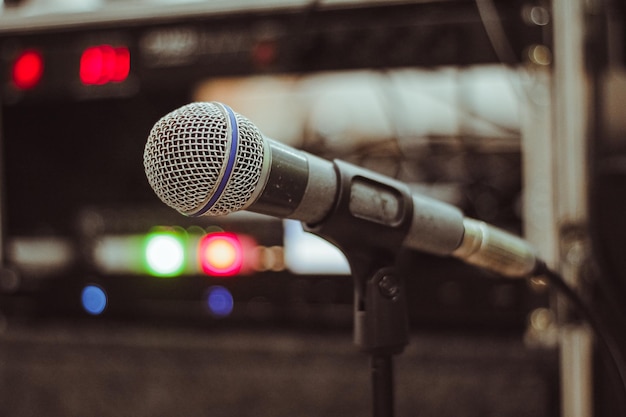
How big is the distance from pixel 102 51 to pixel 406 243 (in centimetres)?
50

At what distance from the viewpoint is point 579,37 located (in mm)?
617

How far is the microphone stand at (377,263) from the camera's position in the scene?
375 millimetres

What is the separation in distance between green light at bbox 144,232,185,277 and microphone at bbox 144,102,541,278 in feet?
1.29

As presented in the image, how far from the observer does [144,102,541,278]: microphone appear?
1.02 ft

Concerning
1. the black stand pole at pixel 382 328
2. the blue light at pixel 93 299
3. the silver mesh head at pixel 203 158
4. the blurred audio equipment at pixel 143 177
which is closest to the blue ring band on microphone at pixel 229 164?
the silver mesh head at pixel 203 158

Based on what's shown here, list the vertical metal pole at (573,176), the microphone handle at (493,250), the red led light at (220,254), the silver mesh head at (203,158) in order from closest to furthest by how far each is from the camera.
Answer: the silver mesh head at (203,158), the microphone handle at (493,250), the vertical metal pole at (573,176), the red led light at (220,254)

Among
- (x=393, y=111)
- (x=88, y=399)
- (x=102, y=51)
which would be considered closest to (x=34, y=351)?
(x=88, y=399)

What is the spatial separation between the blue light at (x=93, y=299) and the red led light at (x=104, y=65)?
0.24 metres

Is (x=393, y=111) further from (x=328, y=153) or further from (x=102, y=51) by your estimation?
(x=102, y=51)

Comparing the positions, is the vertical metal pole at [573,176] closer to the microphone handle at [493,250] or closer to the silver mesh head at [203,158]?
the microphone handle at [493,250]

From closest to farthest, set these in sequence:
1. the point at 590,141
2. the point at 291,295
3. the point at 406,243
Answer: the point at 406,243 → the point at 590,141 → the point at 291,295

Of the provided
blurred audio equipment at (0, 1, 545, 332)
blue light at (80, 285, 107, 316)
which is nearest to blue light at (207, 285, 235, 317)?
blurred audio equipment at (0, 1, 545, 332)

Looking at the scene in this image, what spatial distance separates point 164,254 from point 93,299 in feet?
0.36

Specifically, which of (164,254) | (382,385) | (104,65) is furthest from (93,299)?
(382,385)
